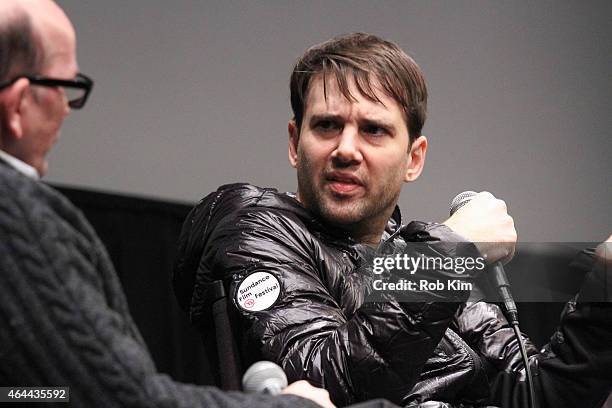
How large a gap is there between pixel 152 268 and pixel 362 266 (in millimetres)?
1699

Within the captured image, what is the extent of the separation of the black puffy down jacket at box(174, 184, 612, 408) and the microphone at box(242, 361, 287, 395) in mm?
393

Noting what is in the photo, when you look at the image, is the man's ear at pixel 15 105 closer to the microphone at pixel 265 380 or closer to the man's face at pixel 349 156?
the microphone at pixel 265 380

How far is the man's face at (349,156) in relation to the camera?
2084 millimetres

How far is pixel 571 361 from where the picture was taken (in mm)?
2182

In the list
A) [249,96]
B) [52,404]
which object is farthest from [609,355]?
[249,96]

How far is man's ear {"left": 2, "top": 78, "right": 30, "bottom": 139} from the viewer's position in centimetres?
121

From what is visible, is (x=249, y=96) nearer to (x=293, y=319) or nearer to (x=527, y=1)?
(x=527, y=1)

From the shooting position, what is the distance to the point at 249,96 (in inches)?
140

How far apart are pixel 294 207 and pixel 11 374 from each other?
1070 mm

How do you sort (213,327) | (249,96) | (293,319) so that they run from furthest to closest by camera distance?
(249,96) → (213,327) → (293,319)

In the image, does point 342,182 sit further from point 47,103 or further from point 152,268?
point 152,268

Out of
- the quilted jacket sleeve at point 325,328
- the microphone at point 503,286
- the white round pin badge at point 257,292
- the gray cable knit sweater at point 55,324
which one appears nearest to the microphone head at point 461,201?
the microphone at point 503,286

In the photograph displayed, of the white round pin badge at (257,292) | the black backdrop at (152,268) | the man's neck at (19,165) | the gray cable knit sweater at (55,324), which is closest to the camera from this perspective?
the gray cable knit sweater at (55,324)

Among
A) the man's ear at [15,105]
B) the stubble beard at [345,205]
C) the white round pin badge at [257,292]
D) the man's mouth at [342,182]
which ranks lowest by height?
the white round pin badge at [257,292]
